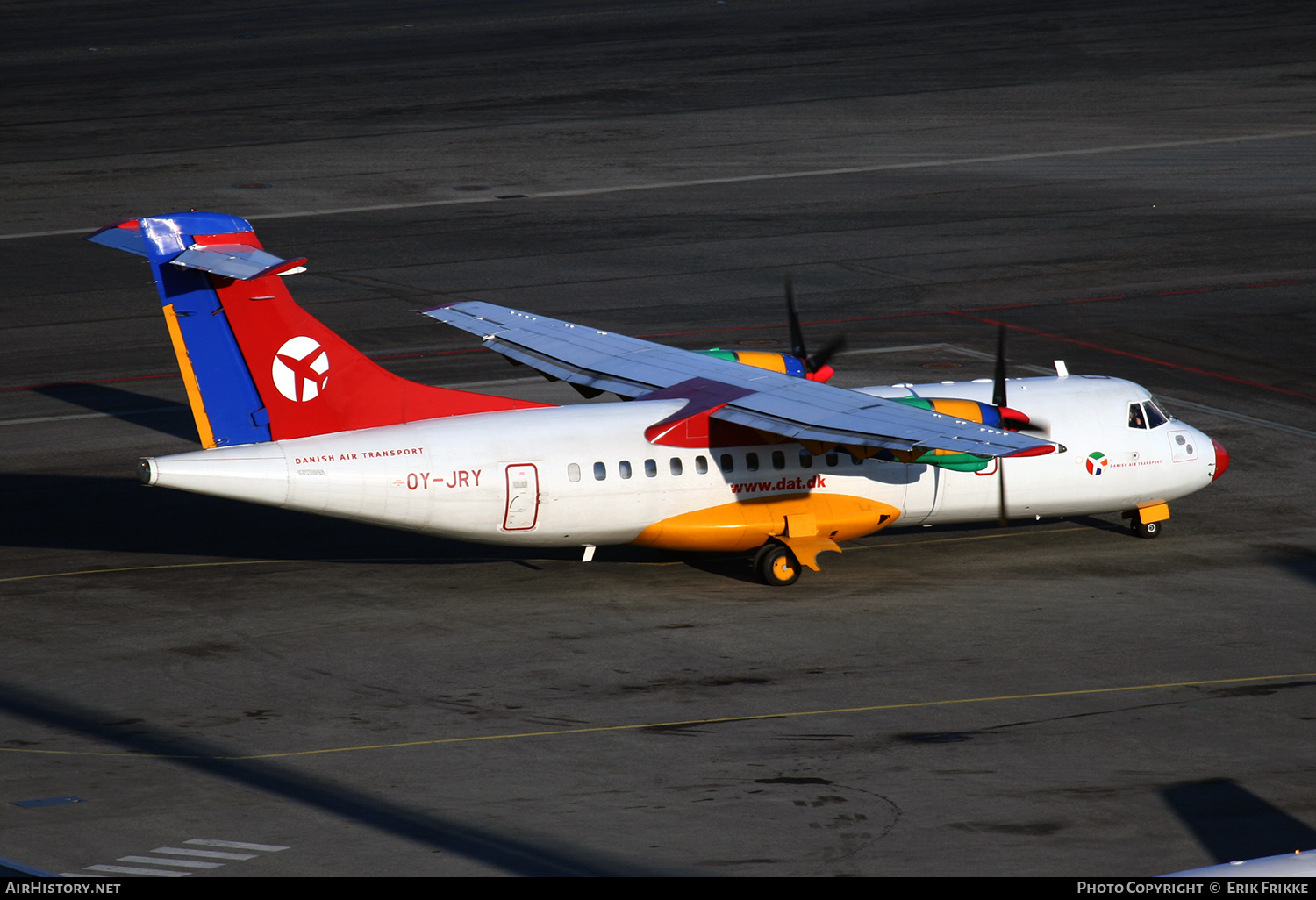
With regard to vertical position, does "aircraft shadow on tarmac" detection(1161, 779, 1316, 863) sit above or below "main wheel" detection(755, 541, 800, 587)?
below

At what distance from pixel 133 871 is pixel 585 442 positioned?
11427 mm

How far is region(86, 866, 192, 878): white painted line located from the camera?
15.9 meters

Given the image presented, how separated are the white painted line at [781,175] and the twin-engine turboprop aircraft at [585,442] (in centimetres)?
3304

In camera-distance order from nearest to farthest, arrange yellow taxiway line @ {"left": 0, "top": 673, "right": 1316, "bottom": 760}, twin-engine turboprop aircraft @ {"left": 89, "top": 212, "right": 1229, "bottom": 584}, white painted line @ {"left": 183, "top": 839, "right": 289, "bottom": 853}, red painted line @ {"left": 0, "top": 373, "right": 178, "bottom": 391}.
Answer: white painted line @ {"left": 183, "top": 839, "right": 289, "bottom": 853}
yellow taxiway line @ {"left": 0, "top": 673, "right": 1316, "bottom": 760}
twin-engine turboprop aircraft @ {"left": 89, "top": 212, "right": 1229, "bottom": 584}
red painted line @ {"left": 0, "top": 373, "right": 178, "bottom": 391}

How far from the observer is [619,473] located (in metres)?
25.5

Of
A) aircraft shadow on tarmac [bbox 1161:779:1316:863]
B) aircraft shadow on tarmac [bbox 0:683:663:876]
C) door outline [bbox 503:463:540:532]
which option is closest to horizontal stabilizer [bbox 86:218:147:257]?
door outline [bbox 503:463:540:532]

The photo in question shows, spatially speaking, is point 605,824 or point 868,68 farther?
point 868,68

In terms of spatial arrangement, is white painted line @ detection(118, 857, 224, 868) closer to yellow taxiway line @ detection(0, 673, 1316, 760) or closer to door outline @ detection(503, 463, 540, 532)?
yellow taxiway line @ detection(0, 673, 1316, 760)

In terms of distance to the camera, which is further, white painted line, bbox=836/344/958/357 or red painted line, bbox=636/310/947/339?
red painted line, bbox=636/310/947/339

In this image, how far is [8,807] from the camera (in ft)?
58.2

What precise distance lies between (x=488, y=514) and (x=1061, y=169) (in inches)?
1697

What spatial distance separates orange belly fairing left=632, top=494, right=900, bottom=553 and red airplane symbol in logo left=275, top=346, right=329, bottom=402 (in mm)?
6024
